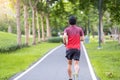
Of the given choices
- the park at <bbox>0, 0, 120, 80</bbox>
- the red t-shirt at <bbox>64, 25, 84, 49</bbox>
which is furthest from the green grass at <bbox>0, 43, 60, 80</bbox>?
the red t-shirt at <bbox>64, 25, 84, 49</bbox>

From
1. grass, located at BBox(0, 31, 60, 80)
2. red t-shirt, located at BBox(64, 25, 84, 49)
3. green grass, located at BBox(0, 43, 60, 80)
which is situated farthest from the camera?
grass, located at BBox(0, 31, 60, 80)

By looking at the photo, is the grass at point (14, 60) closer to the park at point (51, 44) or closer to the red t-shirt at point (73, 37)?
the park at point (51, 44)

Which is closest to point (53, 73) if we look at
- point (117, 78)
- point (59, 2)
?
point (117, 78)

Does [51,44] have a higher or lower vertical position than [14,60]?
lower

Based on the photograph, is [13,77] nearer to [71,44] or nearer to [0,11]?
[71,44]

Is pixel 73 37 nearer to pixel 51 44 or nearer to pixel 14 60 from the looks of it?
pixel 14 60

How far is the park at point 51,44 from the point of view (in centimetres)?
1752

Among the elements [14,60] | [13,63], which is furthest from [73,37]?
[14,60]

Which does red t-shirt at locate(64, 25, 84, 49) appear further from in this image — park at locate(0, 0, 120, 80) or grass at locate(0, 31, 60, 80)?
grass at locate(0, 31, 60, 80)

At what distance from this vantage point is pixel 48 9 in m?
63.4

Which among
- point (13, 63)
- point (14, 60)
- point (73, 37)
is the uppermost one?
point (73, 37)

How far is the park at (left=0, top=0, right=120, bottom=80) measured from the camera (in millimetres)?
17516

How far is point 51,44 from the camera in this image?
52.6 metres

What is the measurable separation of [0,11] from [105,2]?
4504 cm
